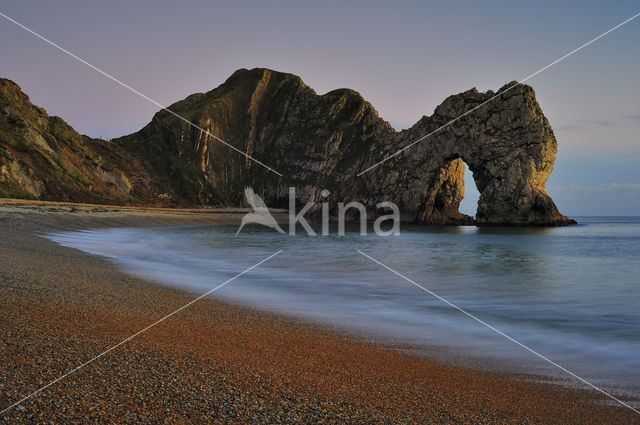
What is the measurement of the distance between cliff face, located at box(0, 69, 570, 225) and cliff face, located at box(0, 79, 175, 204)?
58 centimetres

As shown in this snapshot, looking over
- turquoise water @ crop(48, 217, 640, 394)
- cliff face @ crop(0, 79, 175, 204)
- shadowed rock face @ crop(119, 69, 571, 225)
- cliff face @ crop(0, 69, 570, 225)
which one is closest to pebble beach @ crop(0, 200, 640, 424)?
turquoise water @ crop(48, 217, 640, 394)

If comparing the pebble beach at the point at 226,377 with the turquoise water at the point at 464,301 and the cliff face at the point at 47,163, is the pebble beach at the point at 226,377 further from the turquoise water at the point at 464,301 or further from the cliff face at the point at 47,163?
the cliff face at the point at 47,163

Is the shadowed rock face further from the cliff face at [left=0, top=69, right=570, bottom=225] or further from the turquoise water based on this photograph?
the turquoise water

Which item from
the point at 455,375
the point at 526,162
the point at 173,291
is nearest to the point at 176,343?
the point at 455,375

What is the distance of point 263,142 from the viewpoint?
143125mm

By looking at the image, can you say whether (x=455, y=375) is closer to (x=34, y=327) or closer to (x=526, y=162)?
(x=34, y=327)

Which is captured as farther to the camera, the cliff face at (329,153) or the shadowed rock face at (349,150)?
the shadowed rock face at (349,150)

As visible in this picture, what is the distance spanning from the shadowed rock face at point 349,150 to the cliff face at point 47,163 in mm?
30665

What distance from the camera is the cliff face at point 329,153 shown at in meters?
75.4

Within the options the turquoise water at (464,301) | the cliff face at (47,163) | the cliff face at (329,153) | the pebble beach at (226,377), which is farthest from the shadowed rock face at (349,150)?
the pebble beach at (226,377)

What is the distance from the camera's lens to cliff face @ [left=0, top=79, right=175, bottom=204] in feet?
173

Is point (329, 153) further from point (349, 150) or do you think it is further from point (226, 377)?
point (226, 377)

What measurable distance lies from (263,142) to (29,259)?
437 ft

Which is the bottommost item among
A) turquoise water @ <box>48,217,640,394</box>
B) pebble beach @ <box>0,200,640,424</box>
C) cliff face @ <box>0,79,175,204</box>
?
turquoise water @ <box>48,217,640,394</box>
